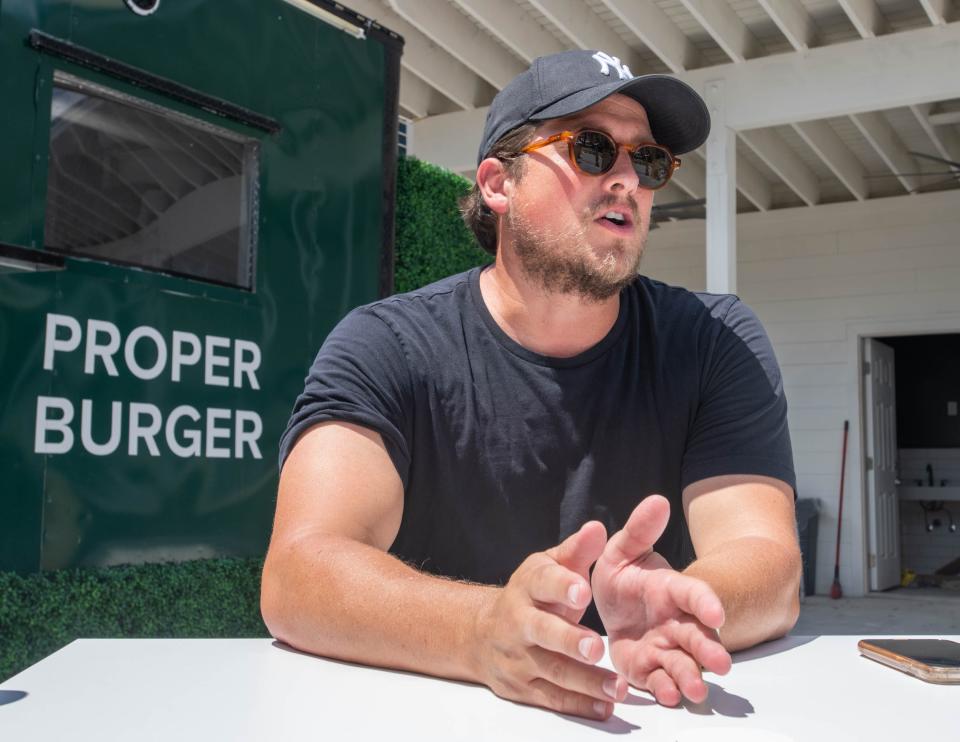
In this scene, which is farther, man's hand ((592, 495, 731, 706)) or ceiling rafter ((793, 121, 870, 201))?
ceiling rafter ((793, 121, 870, 201))

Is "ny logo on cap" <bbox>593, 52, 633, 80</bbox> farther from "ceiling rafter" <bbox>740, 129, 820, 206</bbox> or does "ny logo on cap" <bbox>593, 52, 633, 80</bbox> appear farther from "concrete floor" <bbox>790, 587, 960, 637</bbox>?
"ceiling rafter" <bbox>740, 129, 820, 206</bbox>

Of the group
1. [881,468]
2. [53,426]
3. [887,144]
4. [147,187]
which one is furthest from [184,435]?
[881,468]

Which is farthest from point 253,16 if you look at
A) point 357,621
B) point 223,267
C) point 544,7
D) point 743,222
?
point 743,222

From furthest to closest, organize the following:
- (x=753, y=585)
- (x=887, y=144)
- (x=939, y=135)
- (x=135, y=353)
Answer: (x=887, y=144), (x=939, y=135), (x=135, y=353), (x=753, y=585)

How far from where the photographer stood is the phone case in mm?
1172

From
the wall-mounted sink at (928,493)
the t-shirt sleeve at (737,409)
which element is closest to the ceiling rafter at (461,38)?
the t-shirt sleeve at (737,409)

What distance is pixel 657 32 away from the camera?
23.3 ft

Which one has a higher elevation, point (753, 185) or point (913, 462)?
point (753, 185)

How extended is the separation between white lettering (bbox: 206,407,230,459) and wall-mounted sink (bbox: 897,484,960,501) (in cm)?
943

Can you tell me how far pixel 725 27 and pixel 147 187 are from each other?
4.74m

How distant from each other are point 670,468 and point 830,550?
9.22 m

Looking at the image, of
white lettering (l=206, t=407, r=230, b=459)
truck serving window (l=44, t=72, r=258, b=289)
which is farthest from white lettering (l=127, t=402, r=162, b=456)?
truck serving window (l=44, t=72, r=258, b=289)

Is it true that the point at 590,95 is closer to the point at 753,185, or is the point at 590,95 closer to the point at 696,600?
the point at 696,600

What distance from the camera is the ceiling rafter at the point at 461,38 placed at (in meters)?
6.98
